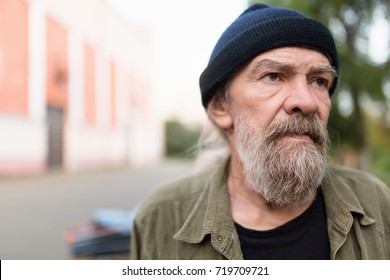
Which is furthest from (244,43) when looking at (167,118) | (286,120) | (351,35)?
(167,118)

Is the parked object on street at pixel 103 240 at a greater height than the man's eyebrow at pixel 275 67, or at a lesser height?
lesser

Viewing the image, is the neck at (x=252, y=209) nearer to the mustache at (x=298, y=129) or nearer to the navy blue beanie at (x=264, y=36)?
the mustache at (x=298, y=129)

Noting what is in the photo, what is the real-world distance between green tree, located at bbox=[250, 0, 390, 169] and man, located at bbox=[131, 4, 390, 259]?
1091 millimetres

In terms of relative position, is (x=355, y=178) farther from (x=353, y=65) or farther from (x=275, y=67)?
(x=353, y=65)

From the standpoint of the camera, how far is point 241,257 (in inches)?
54.0

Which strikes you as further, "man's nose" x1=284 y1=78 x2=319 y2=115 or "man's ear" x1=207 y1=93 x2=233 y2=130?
"man's ear" x1=207 y1=93 x2=233 y2=130

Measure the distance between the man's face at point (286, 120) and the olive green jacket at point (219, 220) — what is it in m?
0.13

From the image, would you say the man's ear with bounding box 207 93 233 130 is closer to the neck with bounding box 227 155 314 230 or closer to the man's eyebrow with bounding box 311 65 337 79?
the neck with bounding box 227 155 314 230

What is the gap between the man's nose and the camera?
134 cm

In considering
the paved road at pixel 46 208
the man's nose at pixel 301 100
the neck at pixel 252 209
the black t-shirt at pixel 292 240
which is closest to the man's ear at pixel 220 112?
the neck at pixel 252 209

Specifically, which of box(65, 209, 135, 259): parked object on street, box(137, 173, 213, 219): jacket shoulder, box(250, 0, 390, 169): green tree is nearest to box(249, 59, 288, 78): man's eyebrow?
box(137, 173, 213, 219): jacket shoulder

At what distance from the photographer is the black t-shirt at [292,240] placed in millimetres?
1391

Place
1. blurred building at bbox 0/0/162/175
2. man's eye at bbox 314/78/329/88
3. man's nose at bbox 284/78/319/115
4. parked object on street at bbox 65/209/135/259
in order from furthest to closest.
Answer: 1. blurred building at bbox 0/0/162/175
2. parked object on street at bbox 65/209/135/259
3. man's eye at bbox 314/78/329/88
4. man's nose at bbox 284/78/319/115
